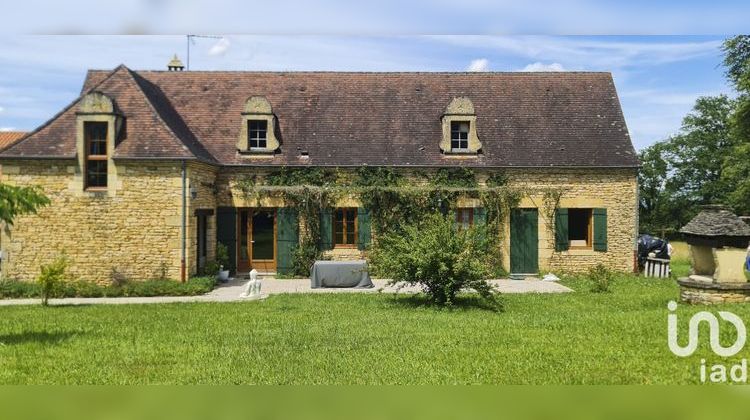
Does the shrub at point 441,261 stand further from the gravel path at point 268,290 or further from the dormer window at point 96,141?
the dormer window at point 96,141

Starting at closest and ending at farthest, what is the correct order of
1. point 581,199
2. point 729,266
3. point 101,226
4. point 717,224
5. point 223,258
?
point 729,266 < point 717,224 < point 101,226 < point 223,258 < point 581,199

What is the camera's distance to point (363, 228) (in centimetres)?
1902

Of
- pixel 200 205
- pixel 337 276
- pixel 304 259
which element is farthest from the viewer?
pixel 304 259

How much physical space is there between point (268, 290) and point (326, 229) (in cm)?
383

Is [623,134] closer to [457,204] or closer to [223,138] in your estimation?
[457,204]

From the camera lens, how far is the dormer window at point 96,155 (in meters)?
15.7

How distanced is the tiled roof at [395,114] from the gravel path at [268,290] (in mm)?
3892

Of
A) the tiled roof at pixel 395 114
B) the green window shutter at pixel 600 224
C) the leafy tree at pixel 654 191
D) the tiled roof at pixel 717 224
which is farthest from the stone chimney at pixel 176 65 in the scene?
the leafy tree at pixel 654 191

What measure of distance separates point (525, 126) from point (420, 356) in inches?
582

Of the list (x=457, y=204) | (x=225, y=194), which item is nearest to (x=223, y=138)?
(x=225, y=194)

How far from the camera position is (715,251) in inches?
451

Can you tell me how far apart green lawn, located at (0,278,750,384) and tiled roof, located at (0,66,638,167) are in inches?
294

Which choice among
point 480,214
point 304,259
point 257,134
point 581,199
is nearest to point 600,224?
point 581,199

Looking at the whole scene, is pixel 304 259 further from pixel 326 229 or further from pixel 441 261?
pixel 441 261
